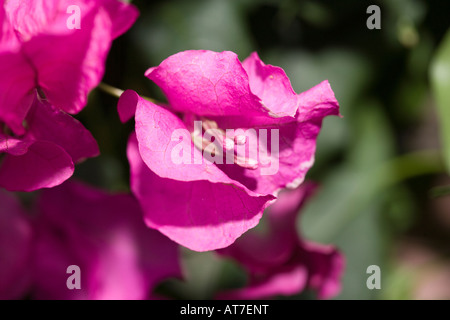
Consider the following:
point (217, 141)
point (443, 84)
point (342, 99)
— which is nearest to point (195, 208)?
point (217, 141)

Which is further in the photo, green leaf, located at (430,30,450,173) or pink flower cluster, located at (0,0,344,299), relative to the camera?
green leaf, located at (430,30,450,173)

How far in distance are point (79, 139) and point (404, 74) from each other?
539 millimetres

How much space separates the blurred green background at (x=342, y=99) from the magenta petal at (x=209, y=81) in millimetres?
274

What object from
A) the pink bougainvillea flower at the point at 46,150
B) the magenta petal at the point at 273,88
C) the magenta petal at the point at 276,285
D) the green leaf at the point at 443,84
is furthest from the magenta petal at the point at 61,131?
the green leaf at the point at 443,84

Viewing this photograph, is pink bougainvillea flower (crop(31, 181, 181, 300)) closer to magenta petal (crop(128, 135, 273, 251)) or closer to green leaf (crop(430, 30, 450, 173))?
magenta petal (crop(128, 135, 273, 251))

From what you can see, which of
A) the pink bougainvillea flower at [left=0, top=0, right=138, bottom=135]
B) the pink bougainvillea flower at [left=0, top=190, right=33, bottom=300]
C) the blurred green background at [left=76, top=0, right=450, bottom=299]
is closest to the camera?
the pink bougainvillea flower at [left=0, top=0, right=138, bottom=135]

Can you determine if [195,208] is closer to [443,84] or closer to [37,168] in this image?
[37,168]

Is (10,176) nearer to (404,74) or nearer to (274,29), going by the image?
(274,29)

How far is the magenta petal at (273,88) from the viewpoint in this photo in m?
0.37

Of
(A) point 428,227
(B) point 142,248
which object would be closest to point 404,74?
(A) point 428,227

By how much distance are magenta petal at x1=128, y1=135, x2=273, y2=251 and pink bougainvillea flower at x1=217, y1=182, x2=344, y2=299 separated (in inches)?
5.5

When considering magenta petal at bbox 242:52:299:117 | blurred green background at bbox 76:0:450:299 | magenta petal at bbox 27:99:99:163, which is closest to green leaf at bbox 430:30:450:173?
blurred green background at bbox 76:0:450:299

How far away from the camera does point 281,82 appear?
375 millimetres

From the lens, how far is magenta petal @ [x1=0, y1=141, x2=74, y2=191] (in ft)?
1.20
